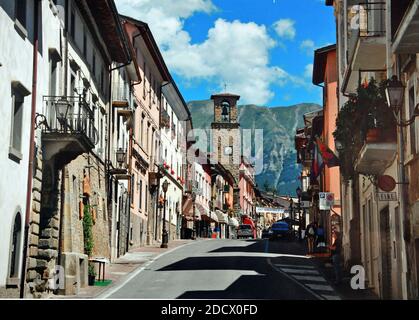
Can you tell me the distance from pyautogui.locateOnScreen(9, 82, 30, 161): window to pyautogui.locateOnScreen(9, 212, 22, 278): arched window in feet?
3.84

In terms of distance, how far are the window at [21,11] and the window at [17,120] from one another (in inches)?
44.7

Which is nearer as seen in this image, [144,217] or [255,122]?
[255,122]

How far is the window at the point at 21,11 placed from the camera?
43.0 feet

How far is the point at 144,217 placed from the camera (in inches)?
1412

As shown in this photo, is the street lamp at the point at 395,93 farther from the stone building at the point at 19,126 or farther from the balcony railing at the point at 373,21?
the stone building at the point at 19,126

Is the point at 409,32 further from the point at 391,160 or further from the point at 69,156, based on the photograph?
the point at 69,156

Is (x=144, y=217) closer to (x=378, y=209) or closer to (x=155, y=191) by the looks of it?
Answer: (x=155, y=191)

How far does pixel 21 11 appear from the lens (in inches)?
527

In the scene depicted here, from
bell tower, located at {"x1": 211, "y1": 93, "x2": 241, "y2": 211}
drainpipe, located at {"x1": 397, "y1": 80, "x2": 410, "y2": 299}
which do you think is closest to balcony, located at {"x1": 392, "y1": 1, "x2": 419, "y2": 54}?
drainpipe, located at {"x1": 397, "y1": 80, "x2": 410, "y2": 299}

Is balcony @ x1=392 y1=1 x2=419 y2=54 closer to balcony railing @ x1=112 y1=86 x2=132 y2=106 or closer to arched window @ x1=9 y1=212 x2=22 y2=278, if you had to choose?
arched window @ x1=9 y1=212 x2=22 y2=278

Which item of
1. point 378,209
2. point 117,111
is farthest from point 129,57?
point 378,209

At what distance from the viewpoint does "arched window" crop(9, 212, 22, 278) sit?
13.4 meters

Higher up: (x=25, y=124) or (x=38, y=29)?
(x=38, y=29)
